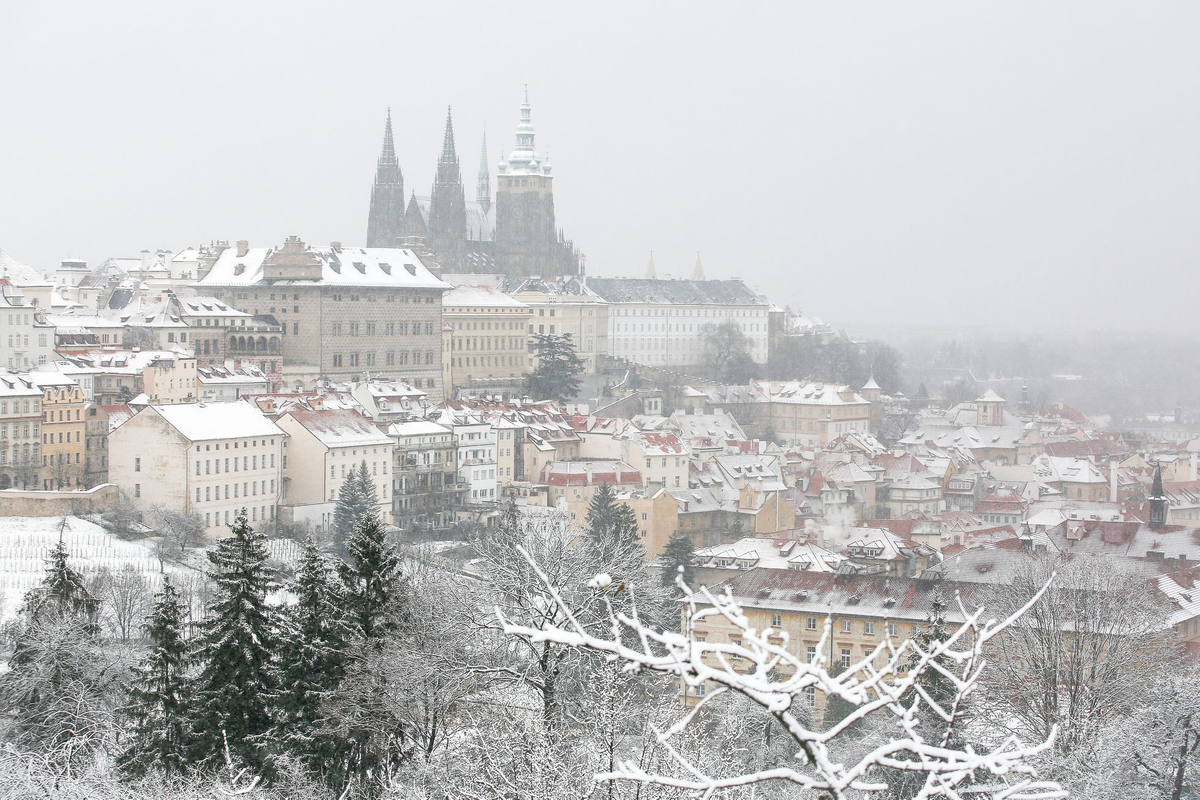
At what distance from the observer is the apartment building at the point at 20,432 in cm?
4106

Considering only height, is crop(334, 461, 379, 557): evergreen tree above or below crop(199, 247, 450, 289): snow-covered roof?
below

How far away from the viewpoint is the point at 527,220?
9025cm

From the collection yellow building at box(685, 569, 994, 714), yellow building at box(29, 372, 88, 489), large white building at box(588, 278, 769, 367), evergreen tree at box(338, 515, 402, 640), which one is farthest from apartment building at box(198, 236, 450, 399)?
evergreen tree at box(338, 515, 402, 640)

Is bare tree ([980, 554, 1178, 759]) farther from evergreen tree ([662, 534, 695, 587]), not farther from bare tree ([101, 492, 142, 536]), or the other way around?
bare tree ([101, 492, 142, 536])

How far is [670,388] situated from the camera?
71.8 metres

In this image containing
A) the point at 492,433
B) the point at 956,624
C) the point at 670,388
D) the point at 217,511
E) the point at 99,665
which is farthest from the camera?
the point at 670,388

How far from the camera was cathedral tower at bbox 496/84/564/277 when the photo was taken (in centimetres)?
8962

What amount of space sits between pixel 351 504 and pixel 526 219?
1990 inches

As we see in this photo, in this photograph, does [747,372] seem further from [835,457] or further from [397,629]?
[397,629]

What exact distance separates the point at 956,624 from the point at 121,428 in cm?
2382

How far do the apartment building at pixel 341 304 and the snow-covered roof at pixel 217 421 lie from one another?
14.1m

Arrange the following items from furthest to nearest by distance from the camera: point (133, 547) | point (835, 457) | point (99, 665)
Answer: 1. point (835, 457)
2. point (133, 547)
3. point (99, 665)

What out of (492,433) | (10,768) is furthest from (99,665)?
(492,433)

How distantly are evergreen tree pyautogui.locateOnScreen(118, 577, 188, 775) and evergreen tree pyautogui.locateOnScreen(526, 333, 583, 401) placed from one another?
47417mm
